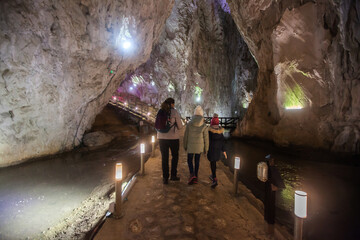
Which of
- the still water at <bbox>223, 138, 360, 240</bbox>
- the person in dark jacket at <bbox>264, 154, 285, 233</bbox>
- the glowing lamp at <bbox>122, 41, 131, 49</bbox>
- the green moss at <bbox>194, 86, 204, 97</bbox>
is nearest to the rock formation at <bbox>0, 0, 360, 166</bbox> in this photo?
the glowing lamp at <bbox>122, 41, 131, 49</bbox>

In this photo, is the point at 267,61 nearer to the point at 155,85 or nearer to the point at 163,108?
the point at 163,108

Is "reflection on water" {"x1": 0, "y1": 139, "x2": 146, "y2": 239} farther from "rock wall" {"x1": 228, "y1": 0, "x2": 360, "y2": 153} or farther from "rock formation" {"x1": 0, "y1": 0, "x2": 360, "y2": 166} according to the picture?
"rock wall" {"x1": 228, "y1": 0, "x2": 360, "y2": 153}

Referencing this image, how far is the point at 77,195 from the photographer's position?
481cm

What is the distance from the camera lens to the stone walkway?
2.54m

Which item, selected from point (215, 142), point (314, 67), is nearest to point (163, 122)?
point (215, 142)

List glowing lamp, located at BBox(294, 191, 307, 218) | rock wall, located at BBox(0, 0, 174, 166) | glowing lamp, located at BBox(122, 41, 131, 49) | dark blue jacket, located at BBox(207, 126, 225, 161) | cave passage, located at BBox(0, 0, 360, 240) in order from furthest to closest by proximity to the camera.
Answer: glowing lamp, located at BBox(122, 41, 131, 49) → rock wall, located at BBox(0, 0, 174, 166) → cave passage, located at BBox(0, 0, 360, 240) → dark blue jacket, located at BBox(207, 126, 225, 161) → glowing lamp, located at BBox(294, 191, 307, 218)

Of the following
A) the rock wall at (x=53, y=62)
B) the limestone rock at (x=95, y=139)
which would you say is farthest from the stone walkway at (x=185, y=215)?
the limestone rock at (x=95, y=139)

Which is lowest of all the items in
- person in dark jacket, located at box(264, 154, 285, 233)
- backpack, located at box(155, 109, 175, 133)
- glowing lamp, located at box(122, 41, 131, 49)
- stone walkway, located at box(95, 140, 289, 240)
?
stone walkway, located at box(95, 140, 289, 240)

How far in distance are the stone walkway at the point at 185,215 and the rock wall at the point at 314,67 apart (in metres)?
9.67

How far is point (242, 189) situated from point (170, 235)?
2.53 metres

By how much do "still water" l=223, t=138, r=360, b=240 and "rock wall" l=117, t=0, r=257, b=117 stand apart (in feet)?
47.9

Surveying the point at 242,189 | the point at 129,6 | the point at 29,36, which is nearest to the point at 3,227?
the point at 242,189

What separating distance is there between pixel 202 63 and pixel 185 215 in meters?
22.6

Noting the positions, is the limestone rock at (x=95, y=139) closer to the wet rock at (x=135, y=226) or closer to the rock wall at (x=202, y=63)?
the wet rock at (x=135, y=226)
